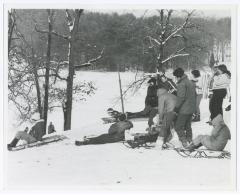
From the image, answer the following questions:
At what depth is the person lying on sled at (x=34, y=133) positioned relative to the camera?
9.49m

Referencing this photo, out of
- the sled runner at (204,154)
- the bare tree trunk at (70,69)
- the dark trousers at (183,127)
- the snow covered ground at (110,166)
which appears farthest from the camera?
the bare tree trunk at (70,69)

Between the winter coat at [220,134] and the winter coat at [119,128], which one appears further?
the winter coat at [119,128]

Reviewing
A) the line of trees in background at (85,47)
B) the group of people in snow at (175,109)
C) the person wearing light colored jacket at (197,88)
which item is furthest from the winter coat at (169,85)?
the person wearing light colored jacket at (197,88)

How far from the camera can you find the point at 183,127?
9.48m

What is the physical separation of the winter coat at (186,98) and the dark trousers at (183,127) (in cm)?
9

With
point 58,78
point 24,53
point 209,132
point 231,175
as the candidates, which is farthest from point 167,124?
point 24,53

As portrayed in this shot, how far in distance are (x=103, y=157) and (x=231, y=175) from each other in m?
2.11

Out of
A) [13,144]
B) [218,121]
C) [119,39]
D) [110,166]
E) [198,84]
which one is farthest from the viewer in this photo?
[119,39]

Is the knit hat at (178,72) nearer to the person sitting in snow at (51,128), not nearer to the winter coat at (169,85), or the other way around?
the winter coat at (169,85)

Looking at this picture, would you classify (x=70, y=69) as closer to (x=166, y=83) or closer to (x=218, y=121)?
(x=166, y=83)

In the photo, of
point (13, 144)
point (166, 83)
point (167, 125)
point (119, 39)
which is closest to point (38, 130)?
point (13, 144)

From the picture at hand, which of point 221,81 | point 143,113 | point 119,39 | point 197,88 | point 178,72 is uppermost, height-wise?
point 119,39

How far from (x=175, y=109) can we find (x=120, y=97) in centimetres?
96

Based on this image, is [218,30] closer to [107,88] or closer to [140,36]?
[140,36]
